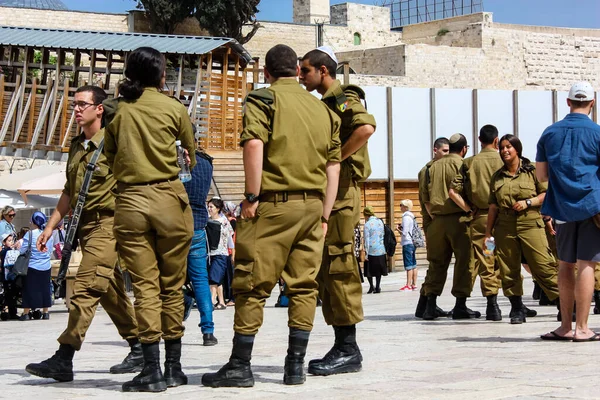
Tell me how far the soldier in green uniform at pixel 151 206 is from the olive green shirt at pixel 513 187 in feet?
13.4

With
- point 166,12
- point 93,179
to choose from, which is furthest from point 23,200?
point 166,12

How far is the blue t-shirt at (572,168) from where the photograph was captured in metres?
8.09

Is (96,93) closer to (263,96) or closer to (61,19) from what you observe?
(263,96)

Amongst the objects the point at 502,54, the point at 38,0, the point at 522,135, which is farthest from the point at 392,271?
the point at 38,0

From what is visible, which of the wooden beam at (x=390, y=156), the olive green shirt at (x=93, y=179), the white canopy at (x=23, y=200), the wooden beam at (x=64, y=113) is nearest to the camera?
the olive green shirt at (x=93, y=179)

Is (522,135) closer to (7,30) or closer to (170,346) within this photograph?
(7,30)

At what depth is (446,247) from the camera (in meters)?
10.9

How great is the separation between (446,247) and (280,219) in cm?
486

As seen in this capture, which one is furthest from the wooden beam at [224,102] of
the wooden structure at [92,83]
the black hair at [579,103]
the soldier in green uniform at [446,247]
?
the black hair at [579,103]

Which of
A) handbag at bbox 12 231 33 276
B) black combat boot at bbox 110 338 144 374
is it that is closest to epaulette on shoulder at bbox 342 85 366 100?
black combat boot at bbox 110 338 144 374

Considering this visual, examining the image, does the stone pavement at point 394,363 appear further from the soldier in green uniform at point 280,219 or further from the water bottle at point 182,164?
the water bottle at point 182,164

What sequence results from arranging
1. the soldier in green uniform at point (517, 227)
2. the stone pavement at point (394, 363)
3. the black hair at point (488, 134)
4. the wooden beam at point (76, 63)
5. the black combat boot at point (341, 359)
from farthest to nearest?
1. the wooden beam at point (76, 63)
2. the black hair at point (488, 134)
3. the soldier in green uniform at point (517, 227)
4. the black combat boot at point (341, 359)
5. the stone pavement at point (394, 363)

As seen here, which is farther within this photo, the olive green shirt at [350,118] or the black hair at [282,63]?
the olive green shirt at [350,118]

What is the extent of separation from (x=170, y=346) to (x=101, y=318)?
782 cm
